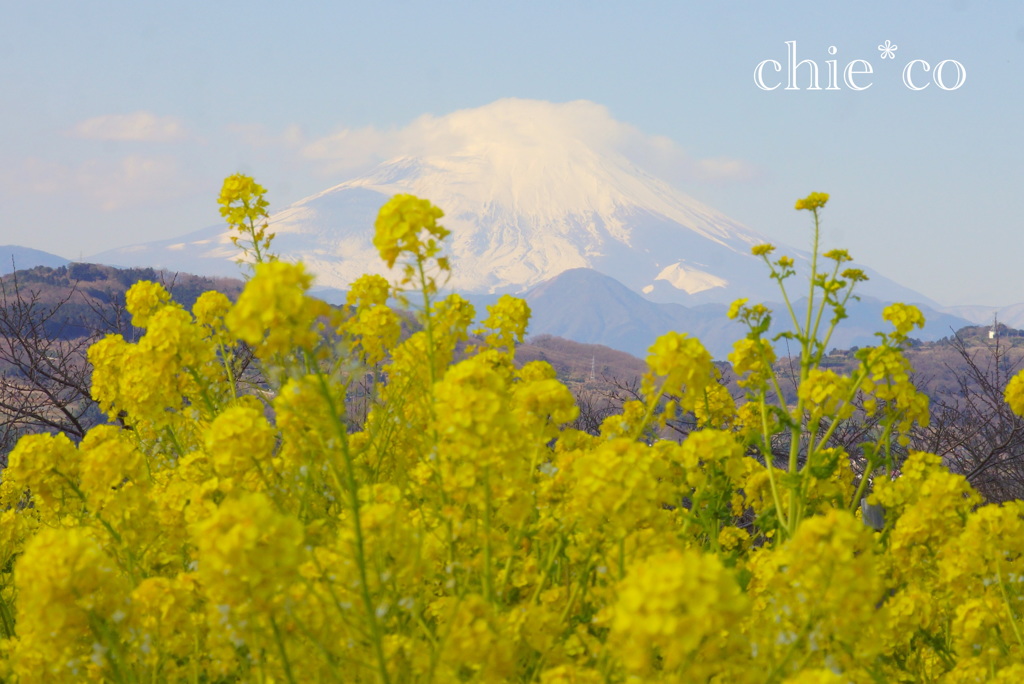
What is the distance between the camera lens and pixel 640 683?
2031 millimetres

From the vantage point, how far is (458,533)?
287 centimetres

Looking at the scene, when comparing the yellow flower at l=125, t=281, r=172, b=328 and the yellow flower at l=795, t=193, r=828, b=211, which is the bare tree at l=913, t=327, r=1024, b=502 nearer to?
the yellow flower at l=795, t=193, r=828, b=211

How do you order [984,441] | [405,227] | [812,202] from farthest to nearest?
[984,441], [812,202], [405,227]

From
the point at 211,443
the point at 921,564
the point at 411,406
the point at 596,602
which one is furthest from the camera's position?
the point at 411,406

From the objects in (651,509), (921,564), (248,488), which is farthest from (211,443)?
(921,564)

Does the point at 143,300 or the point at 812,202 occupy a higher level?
the point at 812,202

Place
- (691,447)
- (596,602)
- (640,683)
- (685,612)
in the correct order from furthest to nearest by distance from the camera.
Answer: (691,447) → (596,602) → (640,683) → (685,612)

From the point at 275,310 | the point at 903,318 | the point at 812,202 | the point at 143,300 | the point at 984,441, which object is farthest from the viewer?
the point at 984,441

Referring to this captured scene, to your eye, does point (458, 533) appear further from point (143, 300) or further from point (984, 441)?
point (984, 441)

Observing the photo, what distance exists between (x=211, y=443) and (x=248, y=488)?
Result: 1.63ft

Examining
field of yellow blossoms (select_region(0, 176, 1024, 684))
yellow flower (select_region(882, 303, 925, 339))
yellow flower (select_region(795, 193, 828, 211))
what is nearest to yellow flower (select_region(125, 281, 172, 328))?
field of yellow blossoms (select_region(0, 176, 1024, 684))

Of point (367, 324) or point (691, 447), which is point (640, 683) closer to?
point (691, 447)

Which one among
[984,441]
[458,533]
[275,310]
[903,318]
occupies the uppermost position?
[275,310]

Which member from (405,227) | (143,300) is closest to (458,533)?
(405,227)
